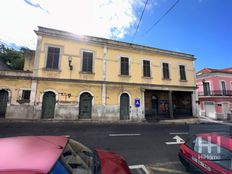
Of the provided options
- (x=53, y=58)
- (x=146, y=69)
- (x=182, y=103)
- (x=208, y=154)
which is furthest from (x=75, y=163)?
(x=182, y=103)

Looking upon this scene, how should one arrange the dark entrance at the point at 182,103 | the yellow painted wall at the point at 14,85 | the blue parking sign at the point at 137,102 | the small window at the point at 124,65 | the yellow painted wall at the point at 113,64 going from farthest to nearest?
the dark entrance at the point at 182,103
the small window at the point at 124,65
the blue parking sign at the point at 137,102
the yellow painted wall at the point at 113,64
the yellow painted wall at the point at 14,85

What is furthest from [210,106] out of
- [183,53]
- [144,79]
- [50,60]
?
[50,60]

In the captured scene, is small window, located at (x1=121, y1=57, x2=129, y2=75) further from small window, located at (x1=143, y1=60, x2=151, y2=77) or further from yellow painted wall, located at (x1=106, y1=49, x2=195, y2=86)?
small window, located at (x1=143, y1=60, x2=151, y2=77)

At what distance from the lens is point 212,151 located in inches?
137

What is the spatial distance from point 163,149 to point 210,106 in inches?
877

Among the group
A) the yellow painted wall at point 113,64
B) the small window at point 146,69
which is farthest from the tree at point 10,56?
the small window at point 146,69

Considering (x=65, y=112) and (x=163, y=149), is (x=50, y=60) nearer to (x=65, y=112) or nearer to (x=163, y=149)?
(x=65, y=112)

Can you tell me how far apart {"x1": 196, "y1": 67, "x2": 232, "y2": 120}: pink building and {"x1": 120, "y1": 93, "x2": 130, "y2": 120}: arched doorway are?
14303 millimetres

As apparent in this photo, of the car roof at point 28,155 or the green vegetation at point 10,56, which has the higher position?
the green vegetation at point 10,56

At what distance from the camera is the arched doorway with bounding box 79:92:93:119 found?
13602 millimetres

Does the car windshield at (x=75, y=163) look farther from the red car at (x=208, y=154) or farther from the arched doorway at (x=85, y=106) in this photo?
the arched doorway at (x=85, y=106)

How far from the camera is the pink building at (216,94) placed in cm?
2159

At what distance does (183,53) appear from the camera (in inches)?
729

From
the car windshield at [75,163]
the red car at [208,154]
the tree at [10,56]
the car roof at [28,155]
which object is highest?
the tree at [10,56]
